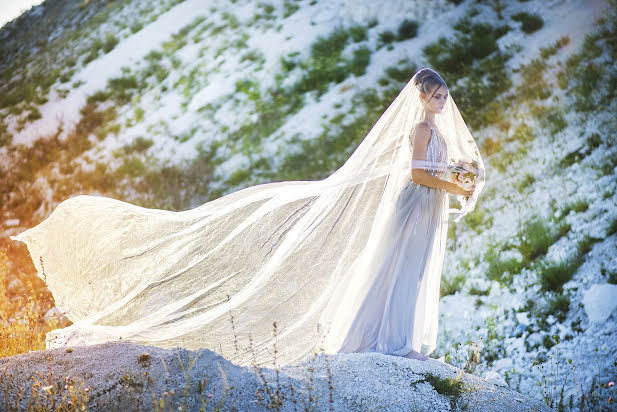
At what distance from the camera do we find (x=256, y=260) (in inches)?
185

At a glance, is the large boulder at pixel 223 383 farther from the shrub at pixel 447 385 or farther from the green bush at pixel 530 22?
the green bush at pixel 530 22

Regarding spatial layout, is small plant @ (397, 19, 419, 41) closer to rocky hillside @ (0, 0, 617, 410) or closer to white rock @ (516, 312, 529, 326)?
rocky hillside @ (0, 0, 617, 410)

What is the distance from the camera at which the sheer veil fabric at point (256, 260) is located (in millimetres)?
4418

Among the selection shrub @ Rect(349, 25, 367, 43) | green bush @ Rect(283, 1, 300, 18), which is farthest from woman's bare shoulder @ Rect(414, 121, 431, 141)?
green bush @ Rect(283, 1, 300, 18)

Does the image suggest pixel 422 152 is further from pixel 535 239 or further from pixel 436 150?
pixel 535 239

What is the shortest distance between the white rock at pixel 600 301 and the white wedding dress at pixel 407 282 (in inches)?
70.9

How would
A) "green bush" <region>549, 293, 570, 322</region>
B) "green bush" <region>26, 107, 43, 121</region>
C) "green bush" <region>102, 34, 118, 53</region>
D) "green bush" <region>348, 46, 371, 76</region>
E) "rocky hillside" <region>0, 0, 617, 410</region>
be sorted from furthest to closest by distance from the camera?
"green bush" <region>102, 34, 118, 53</region> → "green bush" <region>26, 107, 43, 121</region> → "green bush" <region>348, 46, 371, 76</region> → "rocky hillside" <region>0, 0, 617, 410</region> → "green bush" <region>549, 293, 570, 322</region>

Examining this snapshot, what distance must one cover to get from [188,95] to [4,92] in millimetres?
5184

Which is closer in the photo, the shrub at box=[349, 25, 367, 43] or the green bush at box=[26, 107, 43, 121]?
the shrub at box=[349, 25, 367, 43]

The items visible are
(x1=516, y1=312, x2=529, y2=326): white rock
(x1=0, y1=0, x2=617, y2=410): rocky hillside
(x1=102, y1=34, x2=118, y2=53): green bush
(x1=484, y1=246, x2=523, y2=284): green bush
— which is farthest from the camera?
(x1=102, y1=34, x2=118, y2=53): green bush

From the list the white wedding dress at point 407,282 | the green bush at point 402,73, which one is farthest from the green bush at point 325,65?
the white wedding dress at point 407,282

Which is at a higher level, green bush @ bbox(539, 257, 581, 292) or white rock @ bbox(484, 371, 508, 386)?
white rock @ bbox(484, 371, 508, 386)

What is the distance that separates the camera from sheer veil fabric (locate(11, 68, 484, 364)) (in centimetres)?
442

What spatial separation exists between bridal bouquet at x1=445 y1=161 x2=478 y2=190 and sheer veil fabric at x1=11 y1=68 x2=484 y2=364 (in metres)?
0.12
